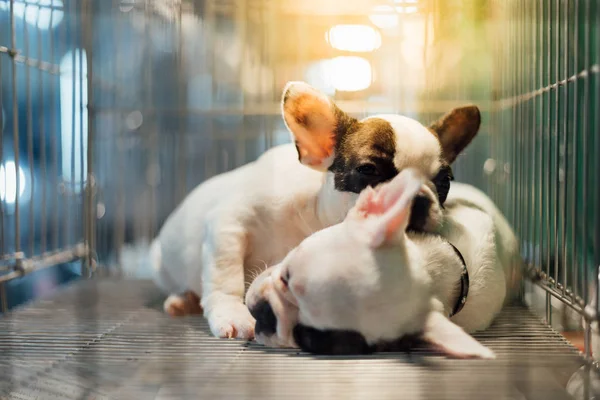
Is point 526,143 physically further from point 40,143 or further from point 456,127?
point 40,143

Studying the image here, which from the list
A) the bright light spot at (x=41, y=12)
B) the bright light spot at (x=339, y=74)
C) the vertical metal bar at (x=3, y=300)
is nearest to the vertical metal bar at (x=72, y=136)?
the bright light spot at (x=41, y=12)

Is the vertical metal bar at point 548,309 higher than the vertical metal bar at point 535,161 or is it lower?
lower

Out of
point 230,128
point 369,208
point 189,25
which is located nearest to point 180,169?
point 230,128

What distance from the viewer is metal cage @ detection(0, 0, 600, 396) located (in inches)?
57.2

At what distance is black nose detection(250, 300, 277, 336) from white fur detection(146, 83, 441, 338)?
9 centimetres

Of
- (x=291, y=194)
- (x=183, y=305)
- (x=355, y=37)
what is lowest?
(x=183, y=305)

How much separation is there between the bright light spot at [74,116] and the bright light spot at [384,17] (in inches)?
33.1

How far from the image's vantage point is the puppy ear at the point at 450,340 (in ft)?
3.01

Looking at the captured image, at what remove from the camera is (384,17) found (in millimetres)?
1682

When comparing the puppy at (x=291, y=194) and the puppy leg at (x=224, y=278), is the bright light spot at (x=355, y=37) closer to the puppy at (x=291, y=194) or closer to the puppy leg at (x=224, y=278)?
the puppy at (x=291, y=194)

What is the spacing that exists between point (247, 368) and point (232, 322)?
248 millimetres

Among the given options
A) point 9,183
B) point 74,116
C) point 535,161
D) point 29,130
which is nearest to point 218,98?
point 74,116

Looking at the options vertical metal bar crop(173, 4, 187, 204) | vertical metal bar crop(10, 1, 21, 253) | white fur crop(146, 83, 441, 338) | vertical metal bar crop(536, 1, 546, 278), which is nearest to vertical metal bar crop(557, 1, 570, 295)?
vertical metal bar crop(536, 1, 546, 278)

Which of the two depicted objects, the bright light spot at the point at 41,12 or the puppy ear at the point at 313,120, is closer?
the puppy ear at the point at 313,120
